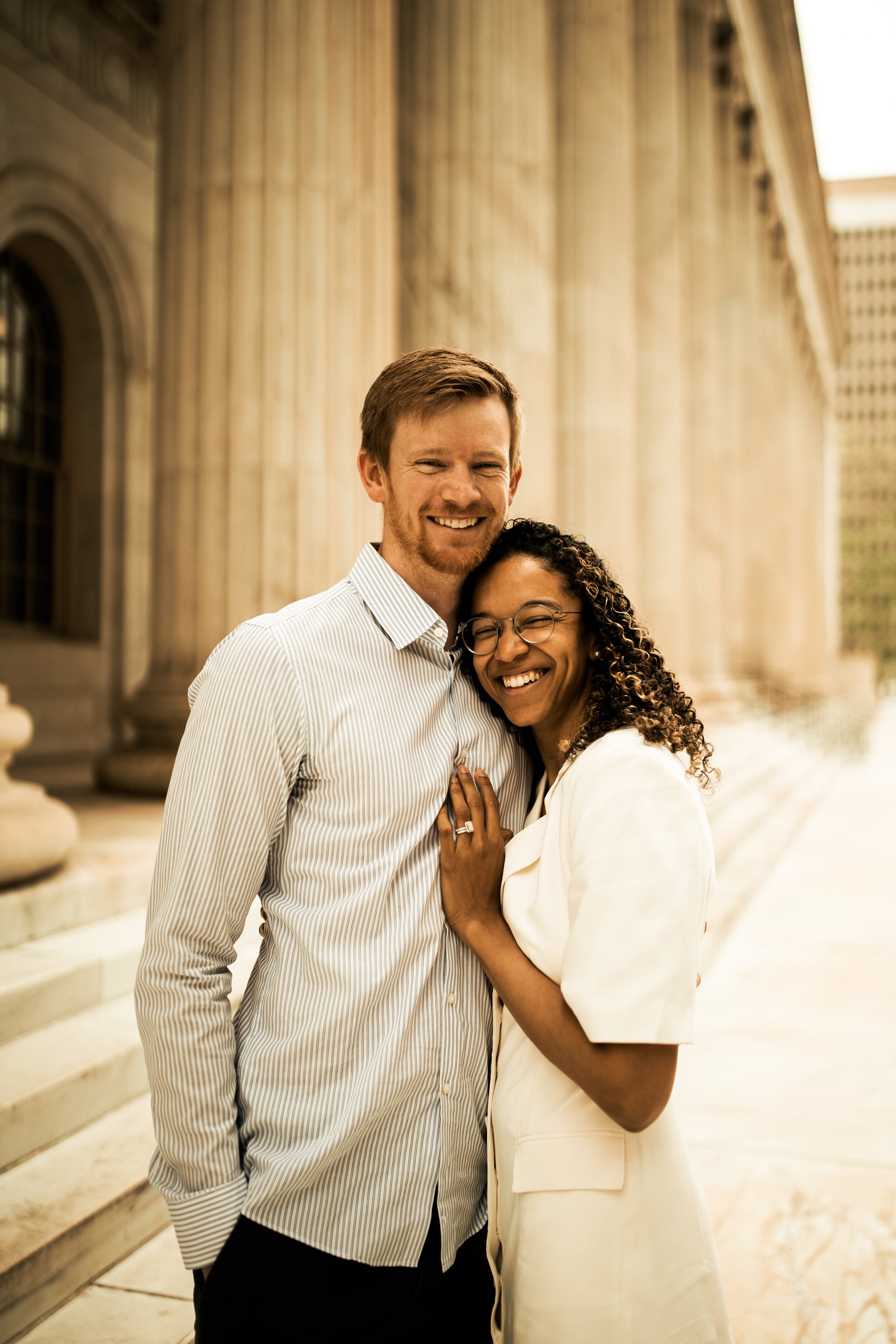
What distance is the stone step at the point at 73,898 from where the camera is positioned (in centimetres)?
462

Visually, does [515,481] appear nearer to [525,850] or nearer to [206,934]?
[525,850]

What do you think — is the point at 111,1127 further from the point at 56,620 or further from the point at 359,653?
the point at 56,620

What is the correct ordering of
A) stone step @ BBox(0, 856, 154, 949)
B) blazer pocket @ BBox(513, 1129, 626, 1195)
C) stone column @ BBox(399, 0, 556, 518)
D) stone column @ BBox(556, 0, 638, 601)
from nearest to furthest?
1. blazer pocket @ BBox(513, 1129, 626, 1195)
2. stone step @ BBox(0, 856, 154, 949)
3. stone column @ BBox(399, 0, 556, 518)
4. stone column @ BBox(556, 0, 638, 601)

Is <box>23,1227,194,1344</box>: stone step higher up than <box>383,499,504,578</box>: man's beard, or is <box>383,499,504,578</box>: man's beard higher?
<box>383,499,504,578</box>: man's beard

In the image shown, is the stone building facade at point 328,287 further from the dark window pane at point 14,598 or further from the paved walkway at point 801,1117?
the paved walkway at point 801,1117

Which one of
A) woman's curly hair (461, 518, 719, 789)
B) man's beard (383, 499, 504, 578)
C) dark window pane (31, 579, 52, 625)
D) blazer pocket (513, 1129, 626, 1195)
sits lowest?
blazer pocket (513, 1129, 626, 1195)

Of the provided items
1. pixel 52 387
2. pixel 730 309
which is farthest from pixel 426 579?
pixel 730 309

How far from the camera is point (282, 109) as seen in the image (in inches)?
292

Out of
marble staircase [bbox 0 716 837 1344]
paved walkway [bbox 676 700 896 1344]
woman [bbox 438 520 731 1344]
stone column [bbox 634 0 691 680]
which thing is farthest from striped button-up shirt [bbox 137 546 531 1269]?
stone column [bbox 634 0 691 680]

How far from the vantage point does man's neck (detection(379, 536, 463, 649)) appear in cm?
242

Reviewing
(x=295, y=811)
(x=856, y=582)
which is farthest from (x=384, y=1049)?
(x=856, y=582)

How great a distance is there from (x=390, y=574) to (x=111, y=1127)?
8.64ft

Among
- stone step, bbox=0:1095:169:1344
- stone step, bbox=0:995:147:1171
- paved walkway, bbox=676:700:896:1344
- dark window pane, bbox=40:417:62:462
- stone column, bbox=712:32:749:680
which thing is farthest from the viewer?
stone column, bbox=712:32:749:680

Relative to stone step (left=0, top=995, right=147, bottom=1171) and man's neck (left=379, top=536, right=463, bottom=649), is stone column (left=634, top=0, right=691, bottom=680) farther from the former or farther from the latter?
man's neck (left=379, top=536, right=463, bottom=649)
